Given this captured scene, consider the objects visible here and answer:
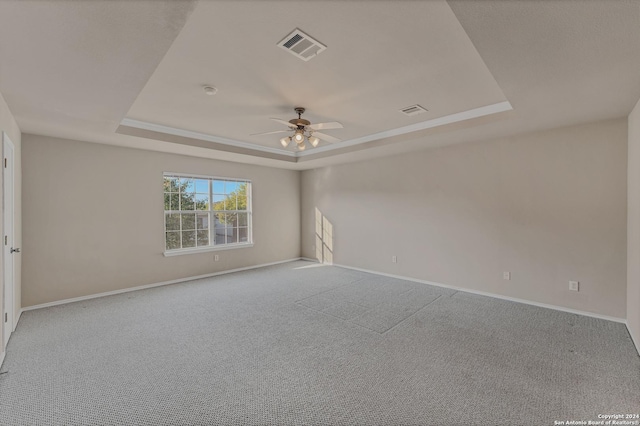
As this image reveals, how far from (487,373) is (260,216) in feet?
17.1

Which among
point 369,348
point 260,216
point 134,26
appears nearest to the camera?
point 134,26

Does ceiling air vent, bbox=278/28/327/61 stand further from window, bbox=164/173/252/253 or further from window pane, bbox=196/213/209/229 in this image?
window pane, bbox=196/213/209/229

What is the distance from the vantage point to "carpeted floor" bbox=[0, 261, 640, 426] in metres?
1.86

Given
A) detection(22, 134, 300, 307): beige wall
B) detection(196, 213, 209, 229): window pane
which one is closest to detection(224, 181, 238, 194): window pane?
detection(22, 134, 300, 307): beige wall

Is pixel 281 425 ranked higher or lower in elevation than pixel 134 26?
lower

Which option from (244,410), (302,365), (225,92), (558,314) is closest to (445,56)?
(225,92)

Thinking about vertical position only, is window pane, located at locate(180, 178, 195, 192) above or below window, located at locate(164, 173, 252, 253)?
above

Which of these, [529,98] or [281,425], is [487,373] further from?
[529,98]

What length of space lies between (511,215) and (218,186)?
17.3 feet

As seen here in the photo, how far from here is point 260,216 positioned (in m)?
6.52

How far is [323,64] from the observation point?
242cm

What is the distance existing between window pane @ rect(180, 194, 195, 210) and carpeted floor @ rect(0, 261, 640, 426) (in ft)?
6.34

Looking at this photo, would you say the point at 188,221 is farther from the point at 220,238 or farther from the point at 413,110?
the point at 413,110

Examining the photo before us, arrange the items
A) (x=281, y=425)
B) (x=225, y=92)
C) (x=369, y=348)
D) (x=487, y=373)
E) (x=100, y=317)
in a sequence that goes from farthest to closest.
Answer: (x=100, y=317), (x=225, y=92), (x=369, y=348), (x=487, y=373), (x=281, y=425)
